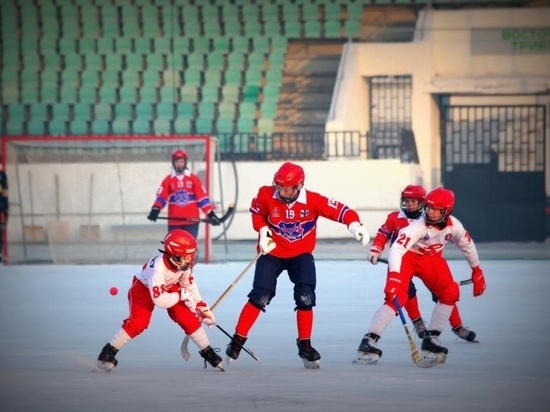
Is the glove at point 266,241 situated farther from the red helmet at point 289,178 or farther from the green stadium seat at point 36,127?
the green stadium seat at point 36,127

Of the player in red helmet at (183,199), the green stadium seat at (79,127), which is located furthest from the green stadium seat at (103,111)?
the player in red helmet at (183,199)

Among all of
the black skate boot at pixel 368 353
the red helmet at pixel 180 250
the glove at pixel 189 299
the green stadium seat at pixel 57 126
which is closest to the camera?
the red helmet at pixel 180 250

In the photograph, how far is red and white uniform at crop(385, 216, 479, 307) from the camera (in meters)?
7.58

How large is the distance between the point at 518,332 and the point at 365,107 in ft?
42.0

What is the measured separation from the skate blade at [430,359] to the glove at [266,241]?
990 millimetres

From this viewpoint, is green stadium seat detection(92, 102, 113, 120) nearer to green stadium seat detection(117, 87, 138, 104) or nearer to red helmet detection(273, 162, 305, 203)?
green stadium seat detection(117, 87, 138, 104)

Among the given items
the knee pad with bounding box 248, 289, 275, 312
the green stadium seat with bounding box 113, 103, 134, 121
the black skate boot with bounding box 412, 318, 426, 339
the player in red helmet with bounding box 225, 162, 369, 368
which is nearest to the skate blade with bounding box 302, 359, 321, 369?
the player in red helmet with bounding box 225, 162, 369, 368

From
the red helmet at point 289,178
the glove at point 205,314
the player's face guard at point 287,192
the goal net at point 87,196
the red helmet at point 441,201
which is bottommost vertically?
the goal net at point 87,196

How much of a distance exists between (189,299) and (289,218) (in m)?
0.84

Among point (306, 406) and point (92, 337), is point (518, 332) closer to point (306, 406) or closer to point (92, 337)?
point (92, 337)

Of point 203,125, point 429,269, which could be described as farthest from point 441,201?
point 203,125

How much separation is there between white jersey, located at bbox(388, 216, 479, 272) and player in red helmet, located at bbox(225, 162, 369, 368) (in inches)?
7.8

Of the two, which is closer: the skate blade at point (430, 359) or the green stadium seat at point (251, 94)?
the skate blade at point (430, 359)

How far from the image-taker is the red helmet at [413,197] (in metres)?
8.49
